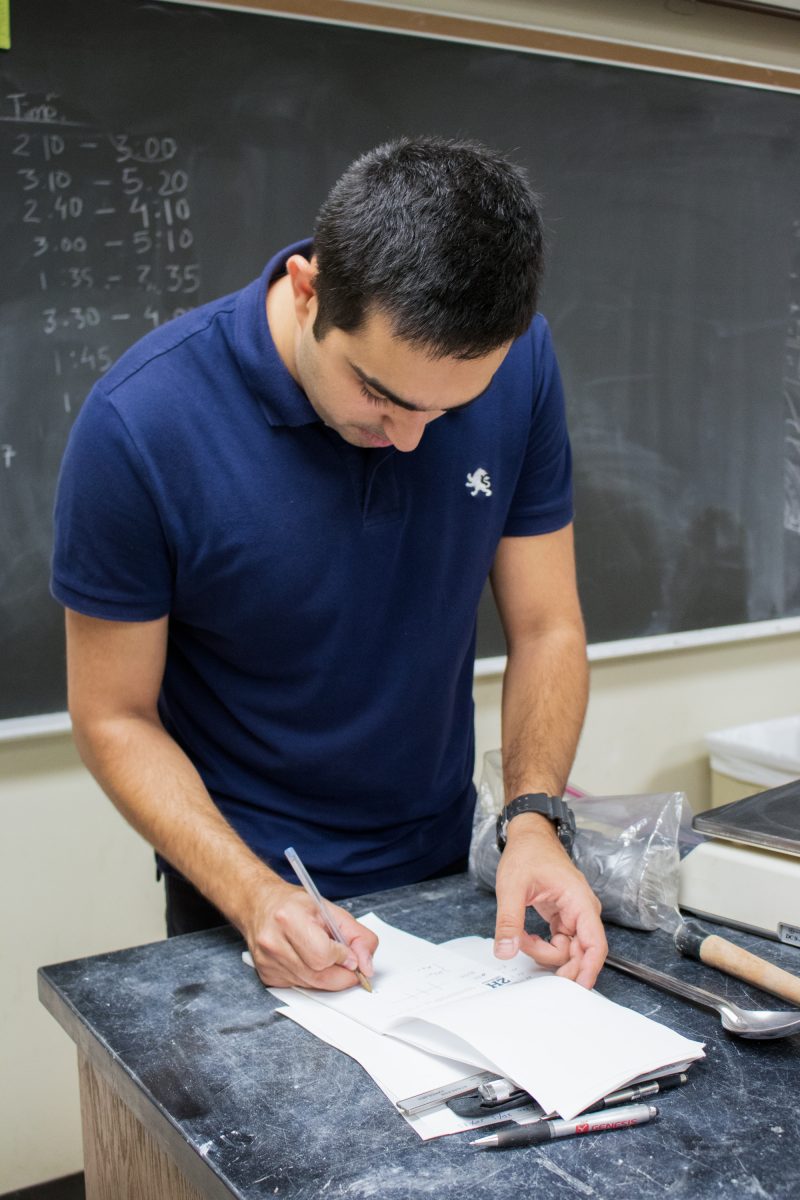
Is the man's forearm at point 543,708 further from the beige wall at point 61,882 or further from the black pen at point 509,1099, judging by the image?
the beige wall at point 61,882

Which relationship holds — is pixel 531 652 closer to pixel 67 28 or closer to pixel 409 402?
pixel 409 402

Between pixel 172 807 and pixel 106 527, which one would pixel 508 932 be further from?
pixel 106 527

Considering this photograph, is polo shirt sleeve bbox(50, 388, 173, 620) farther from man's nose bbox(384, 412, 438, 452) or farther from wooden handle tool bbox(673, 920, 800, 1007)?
wooden handle tool bbox(673, 920, 800, 1007)

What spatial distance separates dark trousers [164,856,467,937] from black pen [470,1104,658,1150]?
2.00 ft

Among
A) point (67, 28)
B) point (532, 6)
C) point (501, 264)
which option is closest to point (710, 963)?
point (501, 264)

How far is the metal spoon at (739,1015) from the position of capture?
94 centimetres

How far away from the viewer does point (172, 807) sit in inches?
47.3

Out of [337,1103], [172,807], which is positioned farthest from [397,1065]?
[172,807]

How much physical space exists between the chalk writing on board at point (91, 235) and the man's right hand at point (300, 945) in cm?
118

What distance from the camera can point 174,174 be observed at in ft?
6.63

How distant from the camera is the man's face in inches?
40.3

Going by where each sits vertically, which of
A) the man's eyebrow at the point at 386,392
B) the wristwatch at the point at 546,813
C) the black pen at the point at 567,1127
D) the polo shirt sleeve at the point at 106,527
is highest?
the man's eyebrow at the point at 386,392

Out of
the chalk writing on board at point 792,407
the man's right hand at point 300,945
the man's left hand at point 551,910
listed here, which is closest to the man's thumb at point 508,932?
the man's left hand at point 551,910

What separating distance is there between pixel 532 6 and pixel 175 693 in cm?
172
